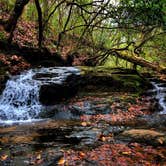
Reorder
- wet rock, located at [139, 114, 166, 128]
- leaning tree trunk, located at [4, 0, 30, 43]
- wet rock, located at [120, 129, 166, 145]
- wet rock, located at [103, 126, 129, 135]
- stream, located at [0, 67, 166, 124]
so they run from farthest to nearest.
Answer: leaning tree trunk, located at [4, 0, 30, 43]
stream, located at [0, 67, 166, 124]
wet rock, located at [139, 114, 166, 128]
wet rock, located at [103, 126, 129, 135]
wet rock, located at [120, 129, 166, 145]

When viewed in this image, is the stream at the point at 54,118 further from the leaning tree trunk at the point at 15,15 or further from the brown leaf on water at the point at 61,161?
the leaning tree trunk at the point at 15,15

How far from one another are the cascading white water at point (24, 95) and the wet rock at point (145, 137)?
4.05 meters

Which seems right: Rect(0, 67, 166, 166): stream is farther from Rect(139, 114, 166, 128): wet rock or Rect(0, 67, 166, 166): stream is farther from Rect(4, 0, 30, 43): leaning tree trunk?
Rect(4, 0, 30, 43): leaning tree trunk

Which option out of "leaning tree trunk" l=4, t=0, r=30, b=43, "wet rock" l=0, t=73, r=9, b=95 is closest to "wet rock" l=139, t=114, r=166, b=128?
"wet rock" l=0, t=73, r=9, b=95

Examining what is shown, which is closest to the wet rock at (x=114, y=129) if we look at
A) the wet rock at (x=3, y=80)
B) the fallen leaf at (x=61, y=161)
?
the fallen leaf at (x=61, y=161)

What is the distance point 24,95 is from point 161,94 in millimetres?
5069

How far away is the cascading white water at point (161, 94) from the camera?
11196 millimetres

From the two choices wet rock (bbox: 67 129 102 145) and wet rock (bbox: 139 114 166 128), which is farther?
wet rock (bbox: 139 114 166 128)

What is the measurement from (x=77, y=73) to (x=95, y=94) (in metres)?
1.46

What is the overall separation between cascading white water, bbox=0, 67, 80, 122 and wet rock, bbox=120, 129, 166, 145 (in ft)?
13.3

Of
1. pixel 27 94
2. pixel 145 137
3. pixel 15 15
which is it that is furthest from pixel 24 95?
pixel 145 137

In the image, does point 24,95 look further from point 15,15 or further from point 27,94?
point 15,15

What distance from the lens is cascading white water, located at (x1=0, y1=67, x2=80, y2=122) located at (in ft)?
34.8

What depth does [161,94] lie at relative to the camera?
39.5 feet
